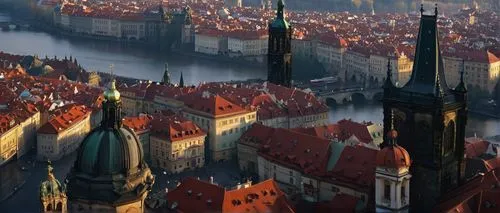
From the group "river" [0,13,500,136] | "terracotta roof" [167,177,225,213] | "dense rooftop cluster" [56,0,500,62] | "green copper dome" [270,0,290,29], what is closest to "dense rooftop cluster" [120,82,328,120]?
"green copper dome" [270,0,290,29]

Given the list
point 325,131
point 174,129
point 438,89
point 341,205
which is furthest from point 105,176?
point 174,129

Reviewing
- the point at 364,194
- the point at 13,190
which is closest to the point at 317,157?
the point at 364,194

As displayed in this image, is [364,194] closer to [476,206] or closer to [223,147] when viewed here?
[476,206]

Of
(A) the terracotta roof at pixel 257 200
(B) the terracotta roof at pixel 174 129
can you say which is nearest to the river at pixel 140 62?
(B) the terracotta roof at pixel 174 129

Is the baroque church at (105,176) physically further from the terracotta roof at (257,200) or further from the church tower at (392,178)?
the terracotta roof at (257,200)

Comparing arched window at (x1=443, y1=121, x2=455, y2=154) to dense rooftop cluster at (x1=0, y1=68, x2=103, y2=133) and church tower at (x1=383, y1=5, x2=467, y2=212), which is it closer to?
church tower at (x1=383, y1=5, x2=467, y2=212)
